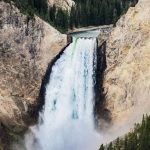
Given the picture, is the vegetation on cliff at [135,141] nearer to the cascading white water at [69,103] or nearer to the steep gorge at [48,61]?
the steep gorge at [48,61]

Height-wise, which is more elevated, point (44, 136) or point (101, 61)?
point (101, 61)

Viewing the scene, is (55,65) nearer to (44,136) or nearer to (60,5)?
(44,136)

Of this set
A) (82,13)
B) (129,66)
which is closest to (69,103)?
(129,66)

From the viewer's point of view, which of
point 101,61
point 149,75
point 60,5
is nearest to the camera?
point 149,75

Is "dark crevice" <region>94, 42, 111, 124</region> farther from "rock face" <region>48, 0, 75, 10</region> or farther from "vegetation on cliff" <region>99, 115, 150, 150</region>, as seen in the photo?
"rock face" <region>48, 0, 75, 10</region>

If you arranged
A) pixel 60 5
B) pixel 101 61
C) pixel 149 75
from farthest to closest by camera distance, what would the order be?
pixel 60 5, pixel 101 61, pixel 149 75

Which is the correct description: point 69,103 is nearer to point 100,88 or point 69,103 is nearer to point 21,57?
point 100,88

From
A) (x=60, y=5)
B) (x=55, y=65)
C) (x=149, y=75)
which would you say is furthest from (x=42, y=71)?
(x=60, y=5)
